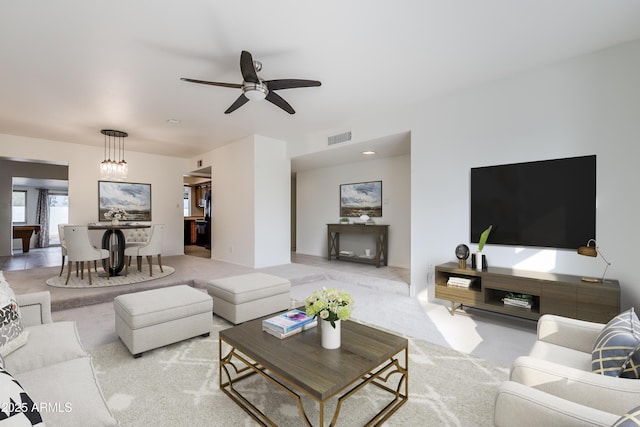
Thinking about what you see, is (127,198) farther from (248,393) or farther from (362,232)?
(248,393)

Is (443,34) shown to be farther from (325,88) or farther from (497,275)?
(497,275)

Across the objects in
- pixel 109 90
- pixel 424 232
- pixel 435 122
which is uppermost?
pixel 109 90

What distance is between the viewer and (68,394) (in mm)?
1233

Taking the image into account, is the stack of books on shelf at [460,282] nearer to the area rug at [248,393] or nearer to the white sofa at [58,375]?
the area rug at [248,393]

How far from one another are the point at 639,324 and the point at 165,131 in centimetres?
626

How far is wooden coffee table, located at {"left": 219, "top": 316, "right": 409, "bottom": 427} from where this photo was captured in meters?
1.45

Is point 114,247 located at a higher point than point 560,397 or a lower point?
higher

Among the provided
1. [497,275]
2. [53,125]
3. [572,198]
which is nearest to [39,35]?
[53,125]

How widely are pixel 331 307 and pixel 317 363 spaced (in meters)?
0.30

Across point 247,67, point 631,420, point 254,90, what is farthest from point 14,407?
point 254,90

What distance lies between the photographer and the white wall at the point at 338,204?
5.98 meters

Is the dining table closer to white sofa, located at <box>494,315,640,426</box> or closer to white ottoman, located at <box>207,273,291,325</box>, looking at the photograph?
white ottoman, located at <box>207,273,291,325</box>

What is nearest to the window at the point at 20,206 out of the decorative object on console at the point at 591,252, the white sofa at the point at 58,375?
the white sofa at the point at 58,375

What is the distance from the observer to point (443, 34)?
2.60 meters
